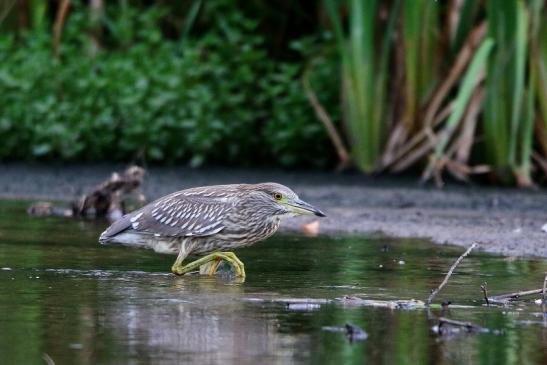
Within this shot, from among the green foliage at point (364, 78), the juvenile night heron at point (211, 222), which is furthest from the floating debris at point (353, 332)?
the green foliage at point (364, 78)

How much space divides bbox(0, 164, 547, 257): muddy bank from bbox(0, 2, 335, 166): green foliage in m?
0.37

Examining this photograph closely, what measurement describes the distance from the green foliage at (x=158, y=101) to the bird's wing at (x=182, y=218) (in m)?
6.71

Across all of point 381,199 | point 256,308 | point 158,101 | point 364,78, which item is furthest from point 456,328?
point 158,101

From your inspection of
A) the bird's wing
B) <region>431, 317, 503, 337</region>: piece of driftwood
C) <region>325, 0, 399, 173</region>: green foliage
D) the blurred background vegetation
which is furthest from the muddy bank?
<region>431, 317, 503, 337</region>: piece of driftwood

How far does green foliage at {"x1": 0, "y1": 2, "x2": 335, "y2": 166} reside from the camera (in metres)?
15.6

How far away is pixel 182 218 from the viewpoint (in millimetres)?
8539

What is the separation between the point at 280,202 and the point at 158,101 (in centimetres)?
722

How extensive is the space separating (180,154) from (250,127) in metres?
0.90

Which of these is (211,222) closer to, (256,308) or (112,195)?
(256,308)

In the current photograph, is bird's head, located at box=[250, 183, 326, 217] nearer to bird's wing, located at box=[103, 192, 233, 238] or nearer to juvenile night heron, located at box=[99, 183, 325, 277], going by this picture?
juvenile night heron, located at box=[99, 183, 325, 277]

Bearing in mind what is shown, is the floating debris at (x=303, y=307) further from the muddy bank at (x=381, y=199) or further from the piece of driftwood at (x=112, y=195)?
the piece of driftwood at (x=112, y=195)

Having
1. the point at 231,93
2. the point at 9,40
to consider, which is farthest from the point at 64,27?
the point at 231,93

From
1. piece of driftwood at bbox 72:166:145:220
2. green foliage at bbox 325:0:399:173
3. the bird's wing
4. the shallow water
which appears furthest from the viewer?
green foliage at bbox 325:0:399:173

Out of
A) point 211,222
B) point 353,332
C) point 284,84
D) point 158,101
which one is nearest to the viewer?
point 353,332
